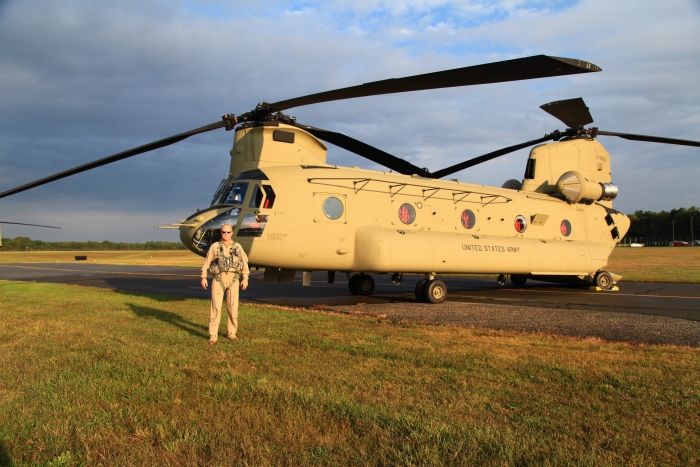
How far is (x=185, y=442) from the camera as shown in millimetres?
3662

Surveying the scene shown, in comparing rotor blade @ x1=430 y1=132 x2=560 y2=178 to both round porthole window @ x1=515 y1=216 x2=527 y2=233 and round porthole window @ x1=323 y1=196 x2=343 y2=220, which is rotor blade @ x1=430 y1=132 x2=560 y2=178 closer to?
round porthole window @ x1=515 y1=216 x2=527 y2=233

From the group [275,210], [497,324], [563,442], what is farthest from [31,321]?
[563,442]

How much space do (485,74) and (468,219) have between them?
7.70 m

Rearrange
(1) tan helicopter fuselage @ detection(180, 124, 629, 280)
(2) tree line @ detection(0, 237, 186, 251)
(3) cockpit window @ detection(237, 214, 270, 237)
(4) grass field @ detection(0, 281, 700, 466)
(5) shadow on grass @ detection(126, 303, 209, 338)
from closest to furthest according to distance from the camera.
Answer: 1. (4) grass field @ detection(0, 281, 700, 466)
2. (5) shadow on grass @ detection(126, 303, 209, 338)
3. (3) cockpit window @ detection(237, 214, 270, 237)
4. (1) tan helicopter fuselage @ detection(180, 124, 629, 280)
5. (2) tree line @ detection(0, 237, 186, 251)

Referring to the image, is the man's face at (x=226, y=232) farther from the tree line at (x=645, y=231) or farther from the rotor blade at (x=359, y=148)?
the tree line at (x=645, y=231)

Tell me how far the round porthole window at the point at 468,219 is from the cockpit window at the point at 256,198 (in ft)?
22.4

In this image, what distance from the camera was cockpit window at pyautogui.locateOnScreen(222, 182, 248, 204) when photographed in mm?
12086

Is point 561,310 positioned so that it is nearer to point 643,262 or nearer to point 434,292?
point 434,292

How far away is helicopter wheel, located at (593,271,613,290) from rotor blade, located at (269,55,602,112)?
12490 mm

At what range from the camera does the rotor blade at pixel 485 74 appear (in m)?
7.80

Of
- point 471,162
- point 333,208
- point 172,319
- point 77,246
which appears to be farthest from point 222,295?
point 77,246

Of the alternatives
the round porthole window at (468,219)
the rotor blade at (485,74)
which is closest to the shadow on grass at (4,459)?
the rotor blade at (485,74)

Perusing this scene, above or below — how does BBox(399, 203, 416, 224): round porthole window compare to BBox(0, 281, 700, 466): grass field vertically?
above

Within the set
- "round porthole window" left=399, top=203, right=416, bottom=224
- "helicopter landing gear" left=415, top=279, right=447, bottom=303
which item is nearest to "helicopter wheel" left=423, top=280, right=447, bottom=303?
"helicopter landing gear" left=415, top=279, right=447, bottom=303
